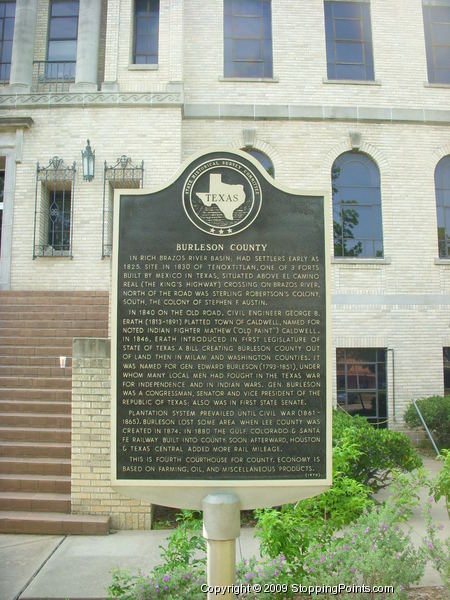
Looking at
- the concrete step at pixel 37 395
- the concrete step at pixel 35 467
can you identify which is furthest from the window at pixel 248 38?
the concrete step at pixel 35 467

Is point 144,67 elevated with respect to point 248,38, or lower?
lower

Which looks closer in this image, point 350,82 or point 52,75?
point 350,82

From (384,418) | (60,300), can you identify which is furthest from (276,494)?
(384,418)

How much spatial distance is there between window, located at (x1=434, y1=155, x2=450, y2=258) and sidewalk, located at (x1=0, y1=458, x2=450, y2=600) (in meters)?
8.68

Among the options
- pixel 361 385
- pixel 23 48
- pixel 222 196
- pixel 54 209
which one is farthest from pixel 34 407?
pixel 23 48

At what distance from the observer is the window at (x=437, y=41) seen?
1362 centimetres

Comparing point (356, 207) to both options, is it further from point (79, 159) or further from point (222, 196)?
point (222, 196)

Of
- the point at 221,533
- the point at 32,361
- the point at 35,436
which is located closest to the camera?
the point at 221,533

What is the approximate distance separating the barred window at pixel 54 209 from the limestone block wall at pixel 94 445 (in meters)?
6.56

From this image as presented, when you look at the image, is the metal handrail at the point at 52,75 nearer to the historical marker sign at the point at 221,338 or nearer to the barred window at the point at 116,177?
the barred window at the point at 116,177

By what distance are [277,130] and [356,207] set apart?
2930mm

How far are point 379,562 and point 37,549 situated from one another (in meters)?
3.65

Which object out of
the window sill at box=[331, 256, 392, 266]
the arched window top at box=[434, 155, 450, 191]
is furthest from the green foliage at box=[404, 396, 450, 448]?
the arched window top at box=[434, 155, 450, 191]

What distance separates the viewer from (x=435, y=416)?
10844 mm
